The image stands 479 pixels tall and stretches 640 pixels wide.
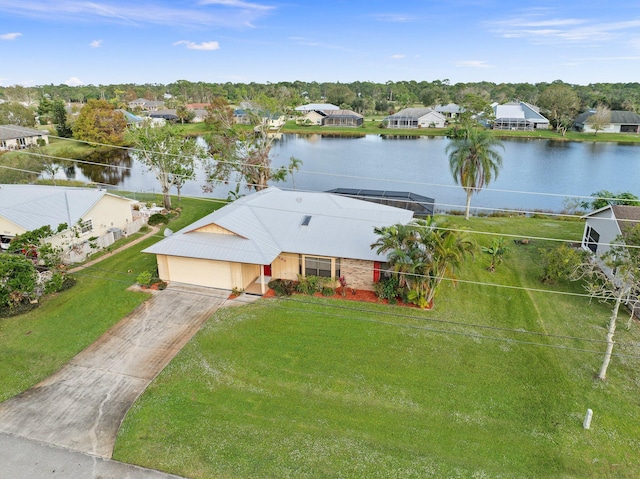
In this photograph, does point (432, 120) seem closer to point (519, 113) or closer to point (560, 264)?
point (519, 113)

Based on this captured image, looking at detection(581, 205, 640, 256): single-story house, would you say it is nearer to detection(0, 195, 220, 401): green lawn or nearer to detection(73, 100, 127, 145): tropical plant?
detection(0, 195, 220, 401): green lawn

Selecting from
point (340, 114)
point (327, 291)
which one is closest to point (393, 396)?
point (327, 291)

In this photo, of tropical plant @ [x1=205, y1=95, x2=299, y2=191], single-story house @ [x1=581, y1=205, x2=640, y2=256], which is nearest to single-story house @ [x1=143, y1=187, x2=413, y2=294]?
single-story house @ [x1=581, y1=205, x2=640, y2=256]

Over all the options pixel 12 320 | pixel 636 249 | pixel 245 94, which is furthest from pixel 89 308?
pixel 245 94

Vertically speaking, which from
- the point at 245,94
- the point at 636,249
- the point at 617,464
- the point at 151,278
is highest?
the point at 245,94

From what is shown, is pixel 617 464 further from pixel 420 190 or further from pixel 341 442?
pixel 420 190

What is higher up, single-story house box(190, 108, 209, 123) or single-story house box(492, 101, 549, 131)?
single-story house box(190, 108, 209, 123)
